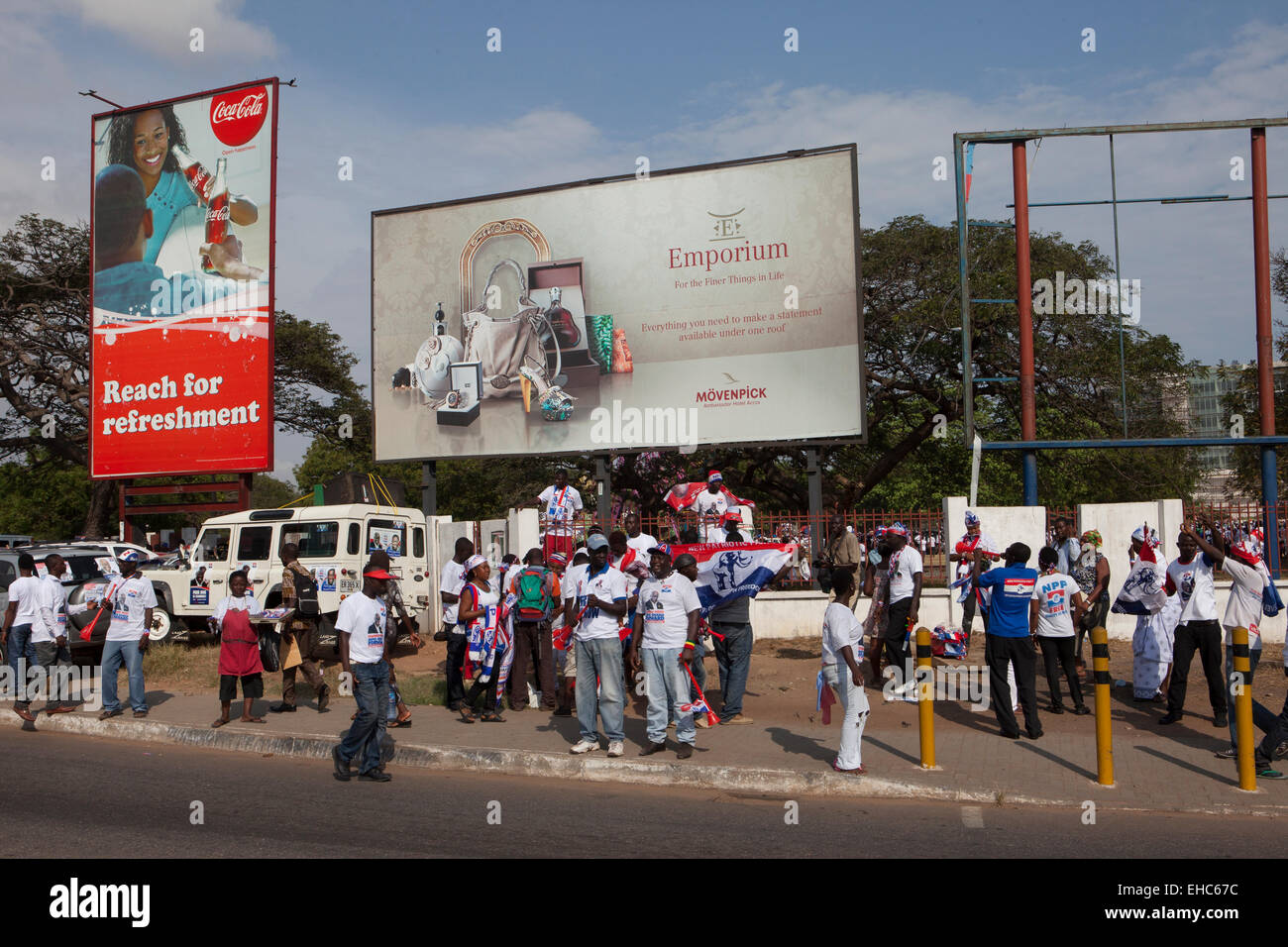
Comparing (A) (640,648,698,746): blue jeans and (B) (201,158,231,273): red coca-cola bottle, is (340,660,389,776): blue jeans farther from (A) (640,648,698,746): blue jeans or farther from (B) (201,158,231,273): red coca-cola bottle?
(B) (201,158,231,273): red coca-cola bottle

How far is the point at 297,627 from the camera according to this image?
1139cm

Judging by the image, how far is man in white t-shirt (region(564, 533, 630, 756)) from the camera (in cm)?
877

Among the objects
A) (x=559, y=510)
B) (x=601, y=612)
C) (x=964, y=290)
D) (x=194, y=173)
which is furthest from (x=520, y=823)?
(x=194, y=173)

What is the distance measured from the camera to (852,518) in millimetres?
15922

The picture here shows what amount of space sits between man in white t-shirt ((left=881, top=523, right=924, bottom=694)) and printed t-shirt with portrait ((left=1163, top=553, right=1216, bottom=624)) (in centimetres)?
249

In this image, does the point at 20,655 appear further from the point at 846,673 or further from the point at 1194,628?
the point at 1194,628

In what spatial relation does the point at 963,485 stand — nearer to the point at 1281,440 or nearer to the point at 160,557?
the point at 1281,440

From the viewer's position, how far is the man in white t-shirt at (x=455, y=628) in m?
10.8

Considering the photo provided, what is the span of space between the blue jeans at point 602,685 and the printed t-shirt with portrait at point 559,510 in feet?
24.0

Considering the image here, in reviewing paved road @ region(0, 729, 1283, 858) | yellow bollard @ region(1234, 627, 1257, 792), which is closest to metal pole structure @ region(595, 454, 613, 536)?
paved road @ region(0, 729, 1283, 858)

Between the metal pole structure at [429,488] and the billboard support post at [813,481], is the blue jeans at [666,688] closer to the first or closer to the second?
the billboard support post at [813,481]
